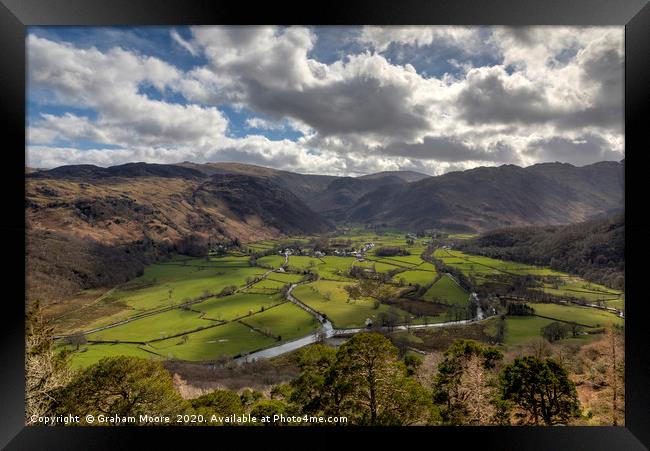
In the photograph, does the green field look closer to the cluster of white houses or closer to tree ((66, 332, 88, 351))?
tree ((66, 332, 88, 351))

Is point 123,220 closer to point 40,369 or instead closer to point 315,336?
point 315,336

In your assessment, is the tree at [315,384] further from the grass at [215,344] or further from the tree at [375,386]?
the grass at [215,344]

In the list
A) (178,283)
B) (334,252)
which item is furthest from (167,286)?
(334,252)

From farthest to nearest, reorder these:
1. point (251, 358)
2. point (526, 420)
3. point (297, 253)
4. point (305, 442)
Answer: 1. point (297, 253)
2. point (251, 358)
3. point (526, 420)
4. point (305, 442)

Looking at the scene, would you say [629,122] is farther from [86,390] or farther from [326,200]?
[326,200]

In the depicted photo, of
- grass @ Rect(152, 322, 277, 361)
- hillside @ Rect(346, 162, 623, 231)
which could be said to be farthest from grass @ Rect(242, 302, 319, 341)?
hillside @ Rect(346, 162, 623, 231)

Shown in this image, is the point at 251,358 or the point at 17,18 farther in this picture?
the point at 251,358

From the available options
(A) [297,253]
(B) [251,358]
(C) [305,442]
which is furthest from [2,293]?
(A) [297,253]
